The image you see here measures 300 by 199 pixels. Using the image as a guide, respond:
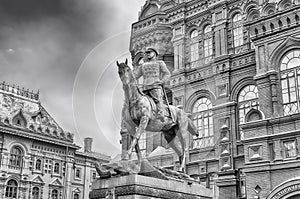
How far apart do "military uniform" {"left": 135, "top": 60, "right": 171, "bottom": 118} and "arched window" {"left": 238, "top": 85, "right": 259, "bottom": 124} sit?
70.2 feet

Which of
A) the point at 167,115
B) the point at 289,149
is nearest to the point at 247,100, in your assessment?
the point at 289,149

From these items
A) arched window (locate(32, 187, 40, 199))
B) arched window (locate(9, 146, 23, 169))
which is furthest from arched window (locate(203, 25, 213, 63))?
arched window (locate(32, 187, 40, 199))

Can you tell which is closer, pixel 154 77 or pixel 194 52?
pixel 154 77

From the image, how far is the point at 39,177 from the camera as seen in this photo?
152 ft

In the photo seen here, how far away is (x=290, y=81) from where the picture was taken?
29.0 metres

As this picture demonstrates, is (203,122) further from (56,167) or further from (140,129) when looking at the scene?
(140,129)

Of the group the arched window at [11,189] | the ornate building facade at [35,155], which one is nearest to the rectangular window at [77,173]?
the ornate building facade at [35,155]

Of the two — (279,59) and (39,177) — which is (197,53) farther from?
(39,177)

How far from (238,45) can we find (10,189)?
28159 millimetres

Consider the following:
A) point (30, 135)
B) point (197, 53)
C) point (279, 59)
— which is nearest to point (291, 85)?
point (279, 59)

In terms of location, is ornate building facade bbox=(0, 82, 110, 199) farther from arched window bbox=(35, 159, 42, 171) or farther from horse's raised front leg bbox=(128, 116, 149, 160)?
horse's raised front leg bbox=(128, 116, 149, 160)

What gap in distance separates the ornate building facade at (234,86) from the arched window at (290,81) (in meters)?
0.07

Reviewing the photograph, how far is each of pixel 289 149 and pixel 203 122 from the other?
33.2 ft

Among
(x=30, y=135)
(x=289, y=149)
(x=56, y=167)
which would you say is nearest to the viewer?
(x=289, y=149)
